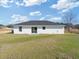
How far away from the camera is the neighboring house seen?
44.9 m

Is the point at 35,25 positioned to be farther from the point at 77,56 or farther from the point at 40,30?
the point at 77,56

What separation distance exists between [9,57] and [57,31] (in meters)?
33.7

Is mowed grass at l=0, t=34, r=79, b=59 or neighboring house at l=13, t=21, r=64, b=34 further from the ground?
neighboring house at l=13, t=21, r=64, b=34

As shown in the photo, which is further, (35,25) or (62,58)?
(35,25)

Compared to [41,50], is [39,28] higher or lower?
higher

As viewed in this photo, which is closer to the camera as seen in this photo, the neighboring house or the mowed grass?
the mowed grass

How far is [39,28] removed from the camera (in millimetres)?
45188

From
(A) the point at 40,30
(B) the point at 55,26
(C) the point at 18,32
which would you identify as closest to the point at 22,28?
(C) the point at 18,32

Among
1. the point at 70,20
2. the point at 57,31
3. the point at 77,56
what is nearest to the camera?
the point at 77,56

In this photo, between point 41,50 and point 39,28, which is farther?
point 39,28

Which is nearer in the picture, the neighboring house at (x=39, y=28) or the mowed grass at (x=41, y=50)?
the mowed grass at (x=41, y=50)

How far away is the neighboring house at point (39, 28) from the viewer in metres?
44.9

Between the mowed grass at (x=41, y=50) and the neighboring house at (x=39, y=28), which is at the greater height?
the neighboring house at (x=39, y=28)

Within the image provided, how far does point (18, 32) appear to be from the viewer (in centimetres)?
4544
